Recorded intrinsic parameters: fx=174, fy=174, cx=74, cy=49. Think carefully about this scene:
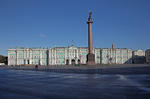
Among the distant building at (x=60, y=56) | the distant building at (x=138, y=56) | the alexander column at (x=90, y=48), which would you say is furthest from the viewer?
the distant building at (x=138, y=56)

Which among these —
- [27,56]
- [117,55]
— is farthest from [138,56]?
[27,56]

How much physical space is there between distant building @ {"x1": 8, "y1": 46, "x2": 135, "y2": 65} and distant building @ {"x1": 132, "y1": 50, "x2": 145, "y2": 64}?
8.72 m

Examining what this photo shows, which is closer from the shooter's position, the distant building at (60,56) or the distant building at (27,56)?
the distant building at (60,56)

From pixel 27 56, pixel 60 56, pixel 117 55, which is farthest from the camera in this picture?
pixel 117 55

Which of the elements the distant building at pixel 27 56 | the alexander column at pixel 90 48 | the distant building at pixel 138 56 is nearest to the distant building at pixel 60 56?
the distant building at pixel 27 56

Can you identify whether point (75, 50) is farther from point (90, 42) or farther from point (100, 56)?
point (90, 42)

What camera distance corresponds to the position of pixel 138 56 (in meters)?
117

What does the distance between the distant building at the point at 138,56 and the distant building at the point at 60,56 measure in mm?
8720

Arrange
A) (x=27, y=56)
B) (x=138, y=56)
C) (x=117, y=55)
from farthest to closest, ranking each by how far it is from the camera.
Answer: (x=138, y=56)
(x=117, y=55)
(x=27, y=56)

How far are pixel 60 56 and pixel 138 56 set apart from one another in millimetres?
53151

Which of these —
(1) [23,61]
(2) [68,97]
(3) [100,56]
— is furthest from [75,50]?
(2) [68,97]

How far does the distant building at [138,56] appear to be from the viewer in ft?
378

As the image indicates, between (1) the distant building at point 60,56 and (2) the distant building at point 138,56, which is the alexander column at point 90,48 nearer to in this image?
(1) the distant building at point 60,56

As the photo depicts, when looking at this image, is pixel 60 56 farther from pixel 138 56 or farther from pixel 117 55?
pixel 138 56
